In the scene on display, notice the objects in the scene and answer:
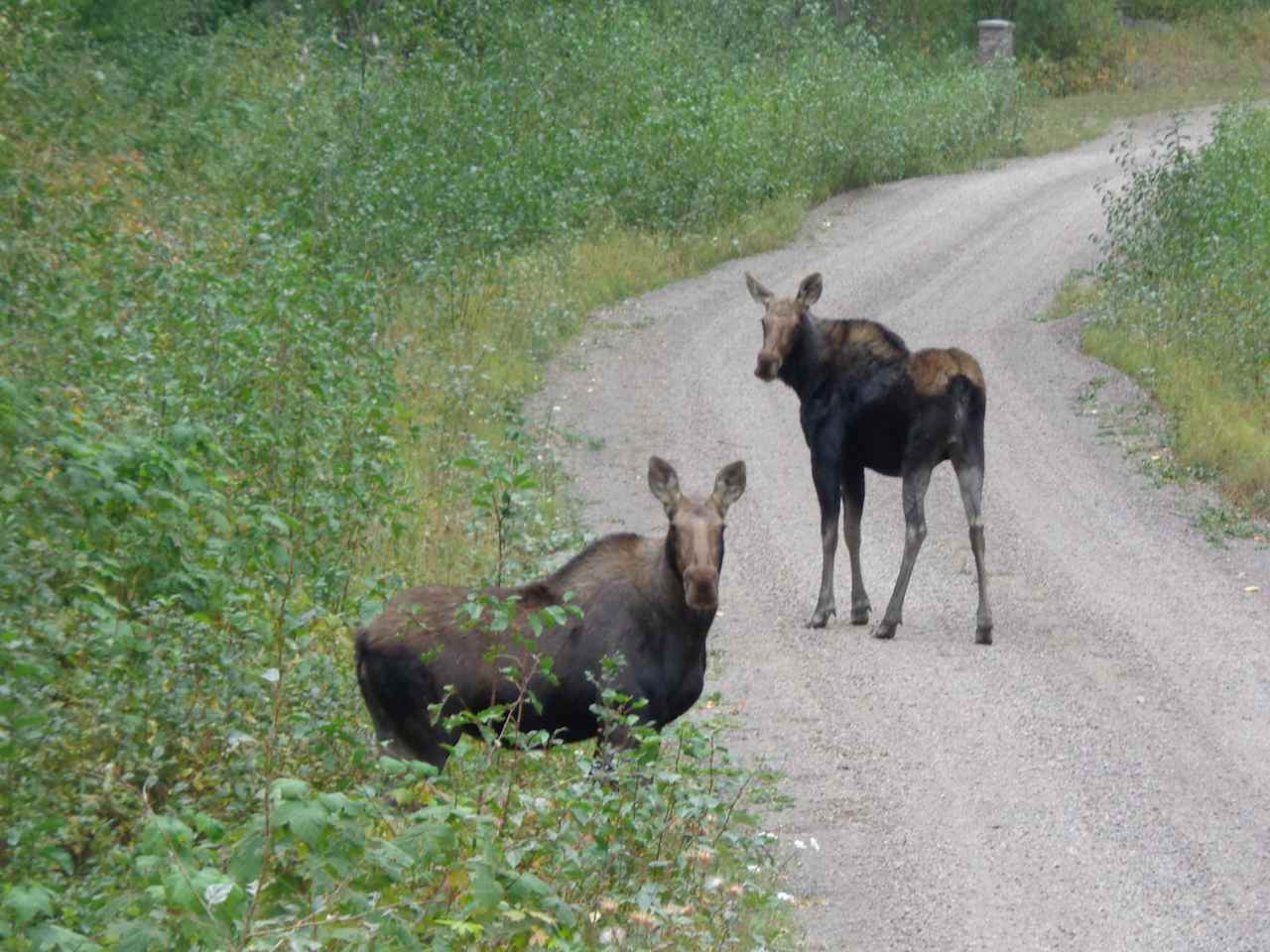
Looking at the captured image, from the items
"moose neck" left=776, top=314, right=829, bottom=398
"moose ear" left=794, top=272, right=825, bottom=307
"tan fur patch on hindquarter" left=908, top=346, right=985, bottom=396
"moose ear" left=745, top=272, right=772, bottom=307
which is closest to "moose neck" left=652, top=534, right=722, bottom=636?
"tan fur patch on hindquarter" left=908, top=346, right=985, bottom=396

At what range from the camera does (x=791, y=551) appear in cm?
1389

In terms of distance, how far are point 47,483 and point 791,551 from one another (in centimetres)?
735

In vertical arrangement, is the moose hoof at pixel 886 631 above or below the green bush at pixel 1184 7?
below

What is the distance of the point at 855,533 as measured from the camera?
40.0 feet

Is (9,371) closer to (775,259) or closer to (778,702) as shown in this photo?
(778,702)

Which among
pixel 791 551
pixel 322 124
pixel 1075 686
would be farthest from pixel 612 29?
pixel 1075 686

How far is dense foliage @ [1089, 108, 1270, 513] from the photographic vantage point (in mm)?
16297

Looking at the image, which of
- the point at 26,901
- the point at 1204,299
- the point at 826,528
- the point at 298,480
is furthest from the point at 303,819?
the point at 1204,299

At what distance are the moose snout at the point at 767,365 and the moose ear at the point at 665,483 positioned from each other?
154 inches

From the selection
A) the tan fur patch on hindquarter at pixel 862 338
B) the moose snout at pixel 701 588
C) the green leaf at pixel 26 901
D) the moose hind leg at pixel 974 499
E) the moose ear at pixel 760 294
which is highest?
the green leaf at pixel 26 901

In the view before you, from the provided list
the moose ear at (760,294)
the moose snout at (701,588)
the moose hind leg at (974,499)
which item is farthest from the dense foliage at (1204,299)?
the moose snout at (701,588)

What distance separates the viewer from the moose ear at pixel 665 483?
26.8 ft

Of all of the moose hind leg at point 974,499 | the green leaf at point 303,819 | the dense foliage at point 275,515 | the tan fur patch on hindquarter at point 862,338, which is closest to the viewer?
the green leaf at point 303,819

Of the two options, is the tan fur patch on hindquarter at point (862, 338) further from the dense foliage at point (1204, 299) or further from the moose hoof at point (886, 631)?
the dense foliage at point (1204, 299)
